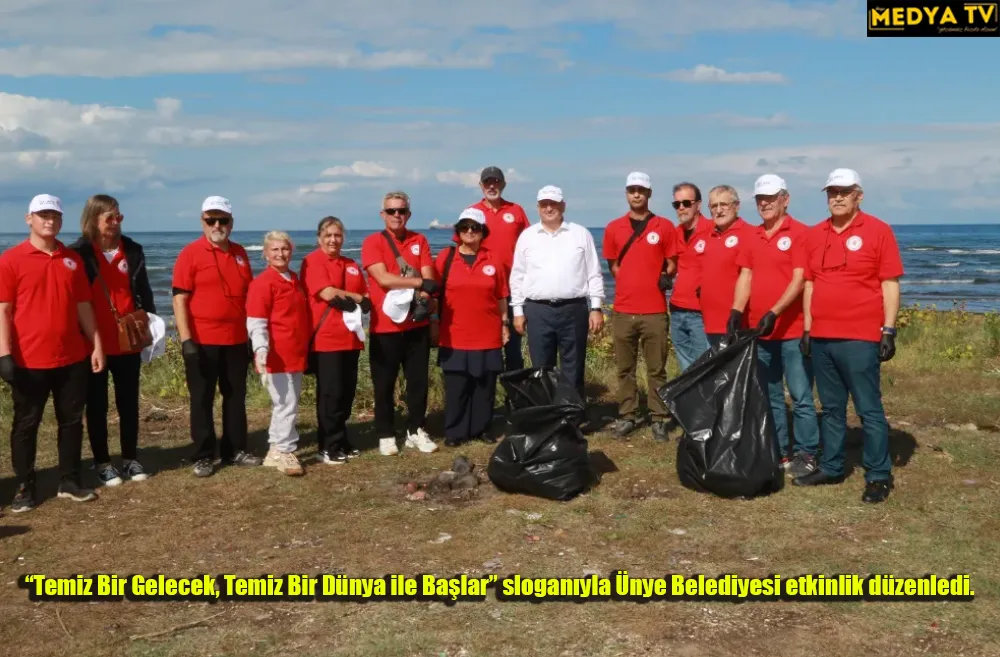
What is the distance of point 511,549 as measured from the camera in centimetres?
454

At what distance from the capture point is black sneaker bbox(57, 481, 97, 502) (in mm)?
5527

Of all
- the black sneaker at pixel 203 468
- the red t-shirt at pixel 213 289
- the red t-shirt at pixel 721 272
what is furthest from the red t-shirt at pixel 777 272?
the black sneaker at pixel 203 468

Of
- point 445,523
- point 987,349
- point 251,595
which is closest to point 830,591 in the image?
point 445,523

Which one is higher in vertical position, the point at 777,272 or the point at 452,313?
the point at 777,272

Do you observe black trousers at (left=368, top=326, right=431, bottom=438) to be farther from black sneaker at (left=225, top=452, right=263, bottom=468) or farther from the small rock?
the small rock

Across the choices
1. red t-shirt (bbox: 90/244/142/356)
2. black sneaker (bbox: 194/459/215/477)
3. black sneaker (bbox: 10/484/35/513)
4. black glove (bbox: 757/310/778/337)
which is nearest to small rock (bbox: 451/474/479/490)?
black sneaker (bbox: 194/459/215/477)

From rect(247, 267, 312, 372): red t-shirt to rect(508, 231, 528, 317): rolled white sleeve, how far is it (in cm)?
162

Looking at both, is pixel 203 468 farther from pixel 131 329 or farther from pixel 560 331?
pixel 560 331

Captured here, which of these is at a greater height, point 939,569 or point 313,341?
point 313,341

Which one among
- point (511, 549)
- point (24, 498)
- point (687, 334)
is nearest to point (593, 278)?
point (687, 334)

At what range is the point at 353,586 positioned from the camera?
13.5ft

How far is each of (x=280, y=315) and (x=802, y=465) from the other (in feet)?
11.7

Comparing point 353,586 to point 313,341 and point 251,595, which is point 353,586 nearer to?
point 251,595

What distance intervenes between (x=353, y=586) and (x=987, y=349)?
833 cm
